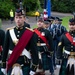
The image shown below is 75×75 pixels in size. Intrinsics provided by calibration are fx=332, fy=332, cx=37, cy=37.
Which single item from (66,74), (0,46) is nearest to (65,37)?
(66,74)

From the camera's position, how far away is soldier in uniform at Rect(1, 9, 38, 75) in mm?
5676

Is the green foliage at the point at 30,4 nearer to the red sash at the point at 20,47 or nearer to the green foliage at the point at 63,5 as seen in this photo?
the green foliage at the point at 63,5

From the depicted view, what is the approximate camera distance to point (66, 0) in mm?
51344

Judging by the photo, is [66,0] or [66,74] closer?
[66,74]

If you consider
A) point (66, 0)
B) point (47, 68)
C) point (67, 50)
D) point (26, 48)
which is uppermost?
point (26, 48)

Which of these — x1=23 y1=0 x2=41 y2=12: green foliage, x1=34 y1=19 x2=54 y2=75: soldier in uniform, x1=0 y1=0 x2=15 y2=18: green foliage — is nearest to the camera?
x1=34 y1=19 x2=54 y2=75: soldier in uniform

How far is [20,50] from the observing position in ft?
18.6

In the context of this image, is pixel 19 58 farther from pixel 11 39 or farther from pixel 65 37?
pixel 65 37

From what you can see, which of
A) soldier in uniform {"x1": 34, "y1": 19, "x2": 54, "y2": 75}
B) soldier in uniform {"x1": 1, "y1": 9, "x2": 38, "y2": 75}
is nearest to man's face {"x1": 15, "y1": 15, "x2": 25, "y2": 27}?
soldier in uniform {"x1": 1, "y1": 9, "x2": 38, "y2": 75}

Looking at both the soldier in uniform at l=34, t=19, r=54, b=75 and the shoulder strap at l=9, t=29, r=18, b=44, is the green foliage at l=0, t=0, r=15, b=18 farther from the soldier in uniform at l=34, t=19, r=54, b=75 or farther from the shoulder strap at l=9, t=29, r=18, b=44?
the shoulder strap at l=9, t=29, r=18, b=44

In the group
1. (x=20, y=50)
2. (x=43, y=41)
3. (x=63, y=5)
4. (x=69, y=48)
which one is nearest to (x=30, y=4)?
(x=63, y=5)

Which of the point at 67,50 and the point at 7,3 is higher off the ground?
the point at 67,50

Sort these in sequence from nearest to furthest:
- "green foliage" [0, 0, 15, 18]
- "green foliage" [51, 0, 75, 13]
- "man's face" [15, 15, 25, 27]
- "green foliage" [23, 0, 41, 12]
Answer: "man's face" [15, 15, 25, 27], "green foliage" [0, 0, 15, 18], "green foliage" [23, 0, 41, 12], "green foliage" [51, 0, 75, 13]

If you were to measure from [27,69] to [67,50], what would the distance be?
5.23 ft
